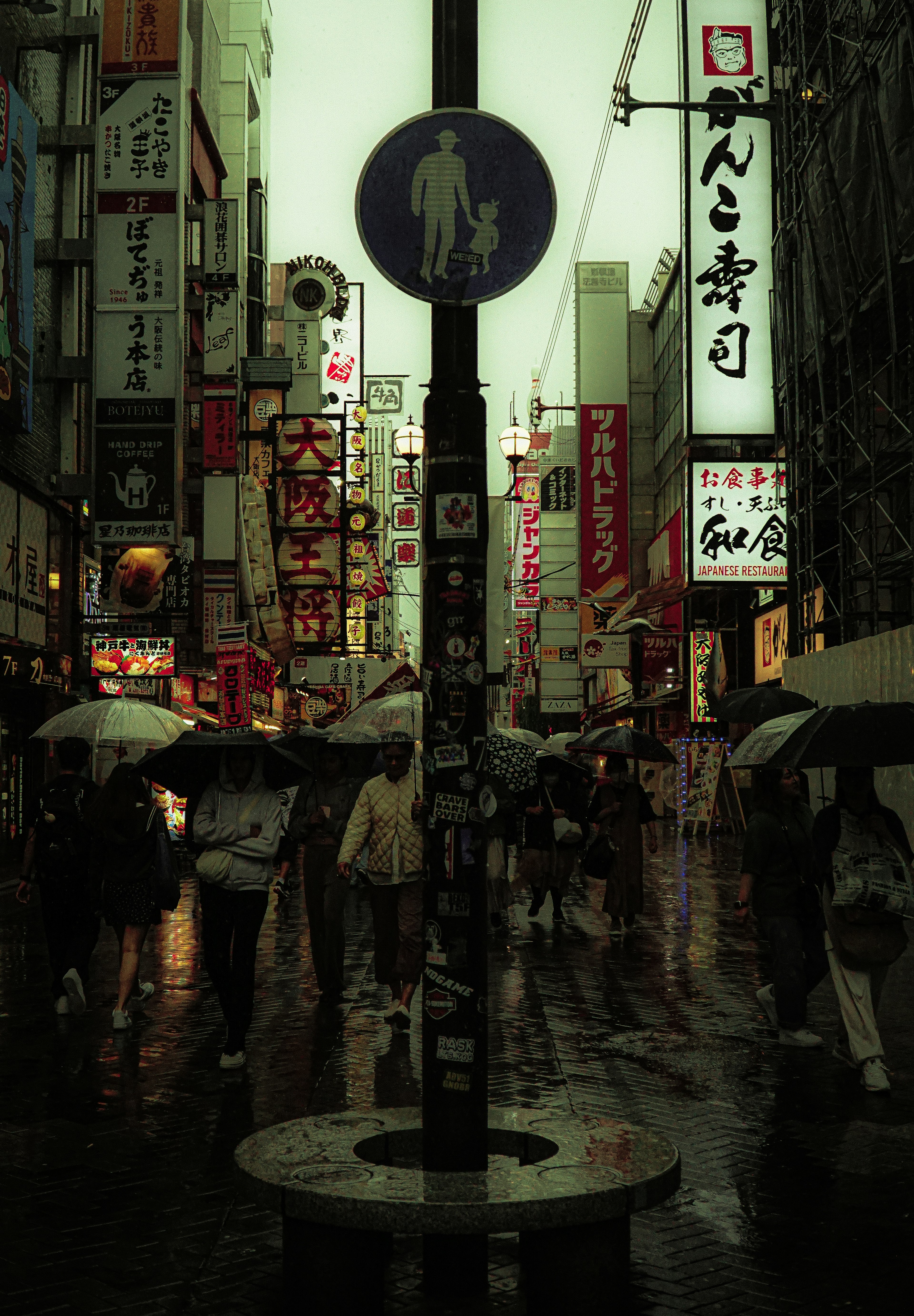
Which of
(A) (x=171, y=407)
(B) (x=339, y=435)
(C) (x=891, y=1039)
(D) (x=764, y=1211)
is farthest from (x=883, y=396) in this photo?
(B) (x=339, y=435)

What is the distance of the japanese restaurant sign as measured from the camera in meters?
23.6

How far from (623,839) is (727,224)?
12.5 m

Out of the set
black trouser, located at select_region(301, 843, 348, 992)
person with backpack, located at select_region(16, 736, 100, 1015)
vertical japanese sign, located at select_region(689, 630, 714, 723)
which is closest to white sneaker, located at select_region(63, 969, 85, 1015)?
person with backpack, located at select_region(16, 736, 100, 1015)

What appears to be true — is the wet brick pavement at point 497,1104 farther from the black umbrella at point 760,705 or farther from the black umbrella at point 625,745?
the black umbrella at point 625,745

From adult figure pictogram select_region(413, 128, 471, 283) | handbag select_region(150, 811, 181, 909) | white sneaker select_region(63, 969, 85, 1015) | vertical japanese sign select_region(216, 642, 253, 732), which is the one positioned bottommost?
white sneaker select_region(63, 969, 85, 1015)

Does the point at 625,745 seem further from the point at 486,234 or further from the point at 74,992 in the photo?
the point at 486,234

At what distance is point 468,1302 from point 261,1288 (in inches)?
27.3

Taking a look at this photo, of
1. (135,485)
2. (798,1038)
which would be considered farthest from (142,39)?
(798,1038)

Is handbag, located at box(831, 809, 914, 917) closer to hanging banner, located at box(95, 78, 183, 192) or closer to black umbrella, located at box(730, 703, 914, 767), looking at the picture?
black umbrella, located at box(730, 703, 914, 767)

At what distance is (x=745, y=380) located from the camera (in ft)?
76.9

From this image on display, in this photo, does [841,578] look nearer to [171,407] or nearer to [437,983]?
[171,407]

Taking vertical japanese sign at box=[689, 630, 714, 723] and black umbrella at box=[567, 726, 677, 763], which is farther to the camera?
vertical japanese sign at box=[689, 630, 714, 723]

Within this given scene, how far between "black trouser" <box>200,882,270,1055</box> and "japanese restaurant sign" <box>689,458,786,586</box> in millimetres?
16248

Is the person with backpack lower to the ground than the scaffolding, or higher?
lower
